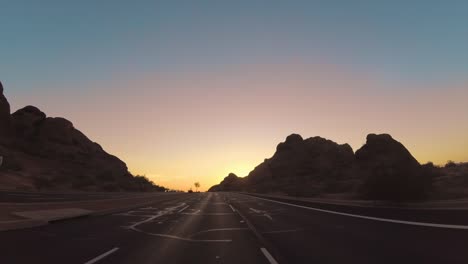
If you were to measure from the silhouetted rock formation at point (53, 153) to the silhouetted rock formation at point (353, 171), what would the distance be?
38781mm

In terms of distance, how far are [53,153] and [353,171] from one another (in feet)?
266

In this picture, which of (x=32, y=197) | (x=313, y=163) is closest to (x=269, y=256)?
(x=32, y=197)

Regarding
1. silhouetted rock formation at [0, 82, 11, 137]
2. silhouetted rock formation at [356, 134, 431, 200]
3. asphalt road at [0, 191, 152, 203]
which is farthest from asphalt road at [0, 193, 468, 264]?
silhouetted rock formation at [0, 82, 11, 137]

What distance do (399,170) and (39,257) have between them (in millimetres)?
28589

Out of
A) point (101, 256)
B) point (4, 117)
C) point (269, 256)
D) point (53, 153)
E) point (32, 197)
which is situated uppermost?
point (4, 117)

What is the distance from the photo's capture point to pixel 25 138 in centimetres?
10094

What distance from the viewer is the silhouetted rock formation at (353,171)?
3400 cm

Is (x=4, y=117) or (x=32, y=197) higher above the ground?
(x=4, y=117)

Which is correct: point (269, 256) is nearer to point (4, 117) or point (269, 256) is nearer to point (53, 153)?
point (53, 153)

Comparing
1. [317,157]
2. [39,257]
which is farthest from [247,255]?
[317,157]

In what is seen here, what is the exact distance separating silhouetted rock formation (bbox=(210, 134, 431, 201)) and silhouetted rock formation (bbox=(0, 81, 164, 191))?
38.8m

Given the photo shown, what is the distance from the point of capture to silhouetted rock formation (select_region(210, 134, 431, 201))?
34000mm

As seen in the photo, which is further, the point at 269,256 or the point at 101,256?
the point at 101,256

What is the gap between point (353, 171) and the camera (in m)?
139
